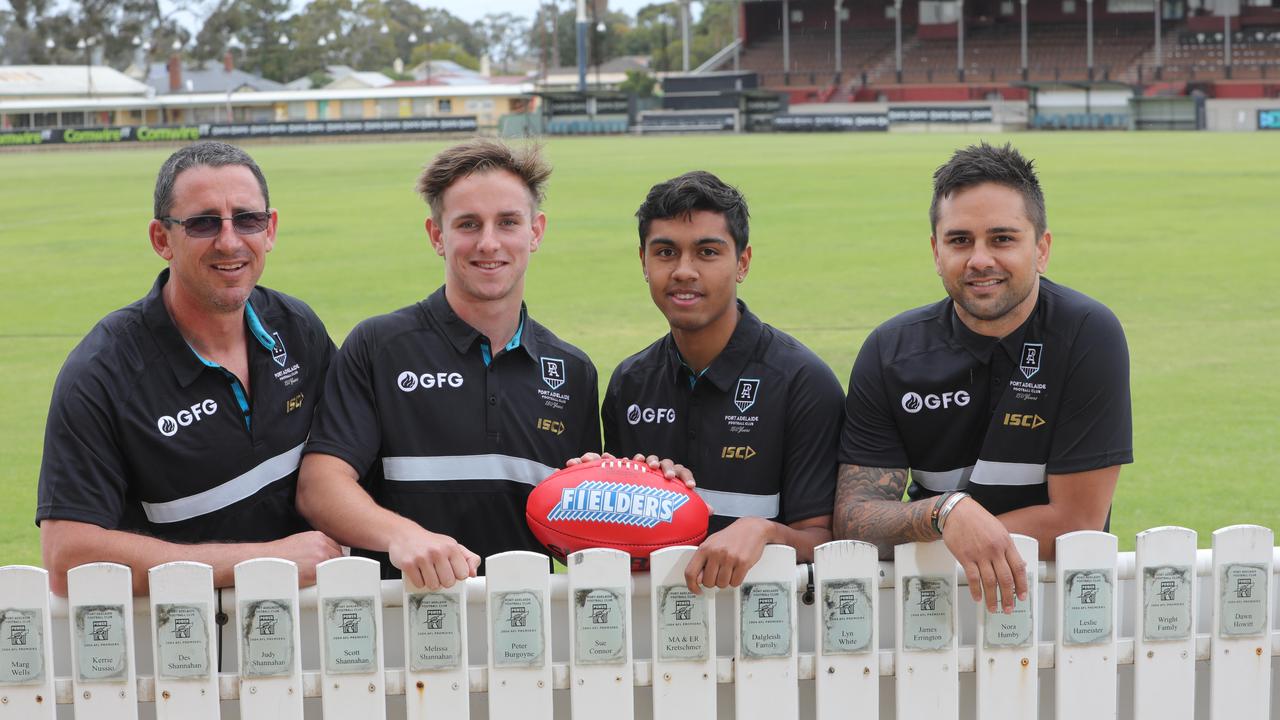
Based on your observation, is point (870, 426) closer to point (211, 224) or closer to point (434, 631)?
point (434, 631)

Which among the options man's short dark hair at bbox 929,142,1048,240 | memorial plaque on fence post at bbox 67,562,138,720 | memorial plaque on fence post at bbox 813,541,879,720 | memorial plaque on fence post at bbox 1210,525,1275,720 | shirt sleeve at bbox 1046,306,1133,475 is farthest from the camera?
man's short dark hair at bbox 929,142,1048,240

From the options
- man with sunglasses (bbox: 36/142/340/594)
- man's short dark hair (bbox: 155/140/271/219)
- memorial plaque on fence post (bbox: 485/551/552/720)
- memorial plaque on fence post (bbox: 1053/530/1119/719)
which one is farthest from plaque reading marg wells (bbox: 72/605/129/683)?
memorial plaque on fence post (bbox: 1053/530/1119/719)

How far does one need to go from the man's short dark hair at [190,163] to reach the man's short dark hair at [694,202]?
1.09m

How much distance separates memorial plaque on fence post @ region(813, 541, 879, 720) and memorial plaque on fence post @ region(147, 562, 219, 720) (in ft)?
4.86

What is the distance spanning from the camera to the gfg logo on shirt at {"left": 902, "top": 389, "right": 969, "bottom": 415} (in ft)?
12.5

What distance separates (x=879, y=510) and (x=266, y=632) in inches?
63.0

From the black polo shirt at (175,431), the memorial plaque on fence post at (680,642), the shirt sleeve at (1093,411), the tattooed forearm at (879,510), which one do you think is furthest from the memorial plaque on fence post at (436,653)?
the shirt sleeve at (1093,411)

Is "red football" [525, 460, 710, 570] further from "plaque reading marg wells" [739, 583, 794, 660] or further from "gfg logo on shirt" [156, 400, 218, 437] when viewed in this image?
"gfg logo on shirt" [156, 400, 218, 437]

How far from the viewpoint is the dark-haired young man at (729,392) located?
3814 mm

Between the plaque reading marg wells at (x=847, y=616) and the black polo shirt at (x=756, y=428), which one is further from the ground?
the black polo shirt at (x=756, y=428)

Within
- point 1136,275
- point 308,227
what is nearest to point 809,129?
point 308,227

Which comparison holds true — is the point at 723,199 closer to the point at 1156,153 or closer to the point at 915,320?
the point at 915,320

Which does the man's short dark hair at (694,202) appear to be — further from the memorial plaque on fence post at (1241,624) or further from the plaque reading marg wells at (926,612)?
the memorial plaque on fence post at (1241,624)

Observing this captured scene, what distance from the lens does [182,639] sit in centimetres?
326
